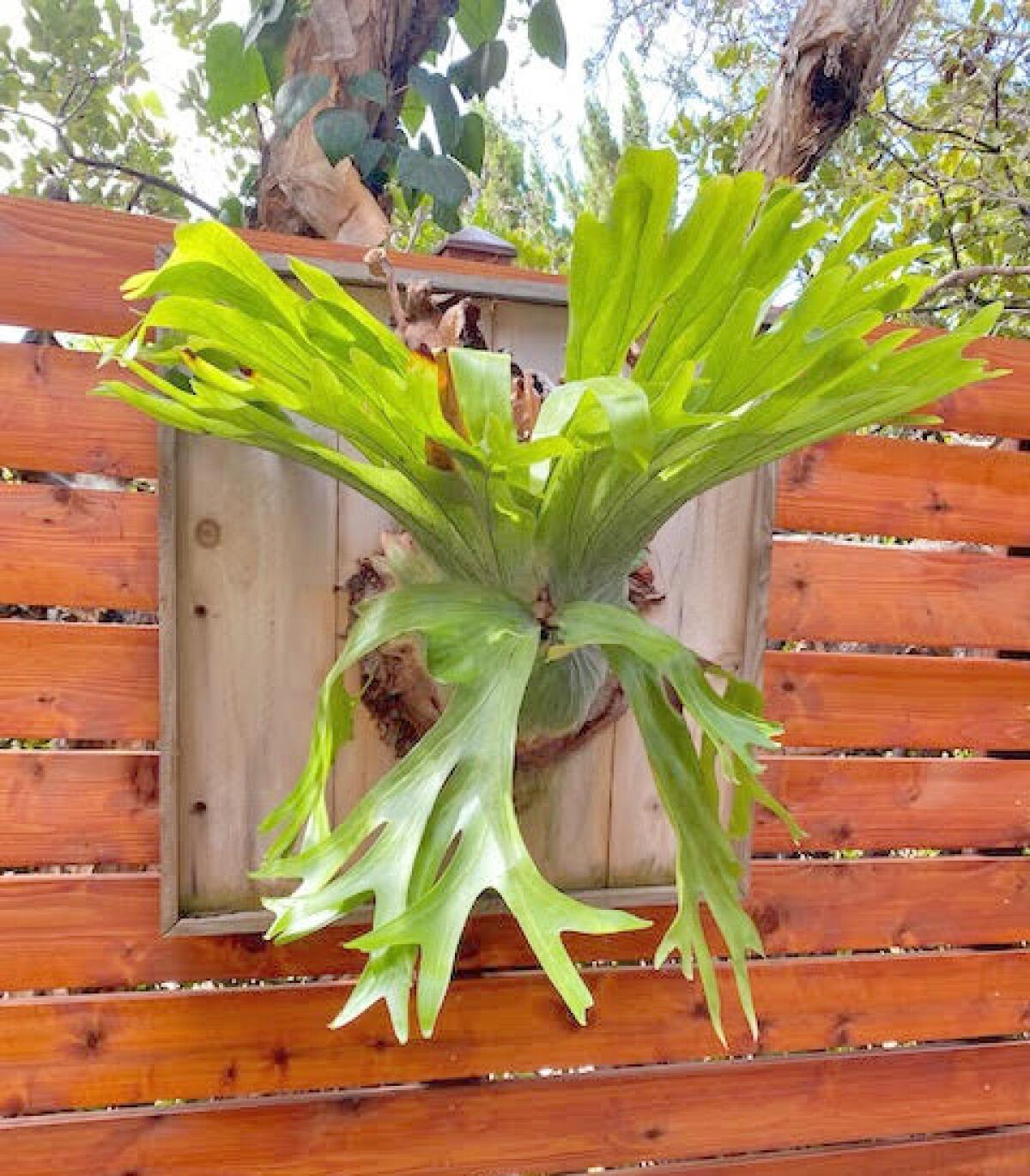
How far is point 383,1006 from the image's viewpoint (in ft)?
3.12

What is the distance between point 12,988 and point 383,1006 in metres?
0.39

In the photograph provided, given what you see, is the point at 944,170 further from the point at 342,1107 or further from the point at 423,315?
the point at 342,1107

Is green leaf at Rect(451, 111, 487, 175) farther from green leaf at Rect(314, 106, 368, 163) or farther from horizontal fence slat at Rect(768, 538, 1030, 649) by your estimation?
horizontal fence slat at Rect(768, 538, 1030, 649)

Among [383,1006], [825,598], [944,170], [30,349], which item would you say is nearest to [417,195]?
[30,349]

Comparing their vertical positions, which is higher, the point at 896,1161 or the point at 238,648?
the point at 238,648

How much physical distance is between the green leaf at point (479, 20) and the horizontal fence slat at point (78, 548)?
78 centimetres

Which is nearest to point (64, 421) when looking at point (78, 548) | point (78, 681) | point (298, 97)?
point (78, 548)

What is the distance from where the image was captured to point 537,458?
519mm

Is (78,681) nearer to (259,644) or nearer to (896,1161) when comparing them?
(259,644)

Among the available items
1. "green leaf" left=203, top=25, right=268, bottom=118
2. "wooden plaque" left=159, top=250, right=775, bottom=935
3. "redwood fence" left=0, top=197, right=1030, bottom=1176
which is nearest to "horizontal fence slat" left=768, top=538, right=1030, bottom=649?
"redwood fence" left=0, top=197, right=1030, bottom=1176

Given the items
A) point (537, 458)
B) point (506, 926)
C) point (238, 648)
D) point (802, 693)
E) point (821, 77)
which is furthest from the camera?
point (821, 77)

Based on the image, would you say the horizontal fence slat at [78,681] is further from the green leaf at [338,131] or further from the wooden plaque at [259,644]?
the green leaf at [338,131]

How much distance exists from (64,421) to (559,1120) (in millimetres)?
999

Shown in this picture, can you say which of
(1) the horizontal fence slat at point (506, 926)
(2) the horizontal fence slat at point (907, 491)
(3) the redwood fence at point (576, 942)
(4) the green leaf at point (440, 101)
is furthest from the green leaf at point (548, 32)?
(1) the horizontal fence slat at point (506, 926)
